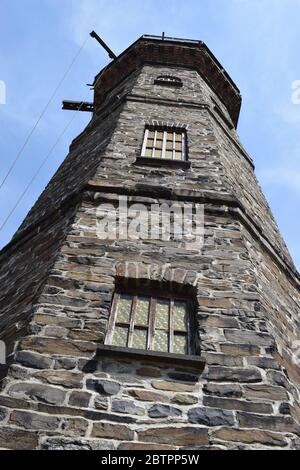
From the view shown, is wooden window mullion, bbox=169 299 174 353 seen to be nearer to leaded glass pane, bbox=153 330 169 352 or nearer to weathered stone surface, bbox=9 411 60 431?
leaded glass pane, bbox=153 330 169 352

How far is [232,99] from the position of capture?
1567 cm

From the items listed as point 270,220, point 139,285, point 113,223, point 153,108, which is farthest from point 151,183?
point 153,108

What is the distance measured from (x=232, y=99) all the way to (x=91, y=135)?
6.34 metres

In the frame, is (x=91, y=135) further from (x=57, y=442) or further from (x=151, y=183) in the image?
(x=57, y=442)

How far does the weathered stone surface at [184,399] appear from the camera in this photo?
4.09 metres

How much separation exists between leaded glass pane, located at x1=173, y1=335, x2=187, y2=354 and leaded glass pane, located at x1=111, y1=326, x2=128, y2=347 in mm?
509

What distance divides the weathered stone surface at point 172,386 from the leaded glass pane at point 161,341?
0.56 meters

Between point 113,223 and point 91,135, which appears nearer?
point 113,223

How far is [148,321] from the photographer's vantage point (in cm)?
509

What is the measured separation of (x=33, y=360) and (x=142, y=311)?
4.52ft

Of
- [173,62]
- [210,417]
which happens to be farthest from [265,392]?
[173,62]

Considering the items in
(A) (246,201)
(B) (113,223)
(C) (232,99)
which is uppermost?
(C) (232,99)
